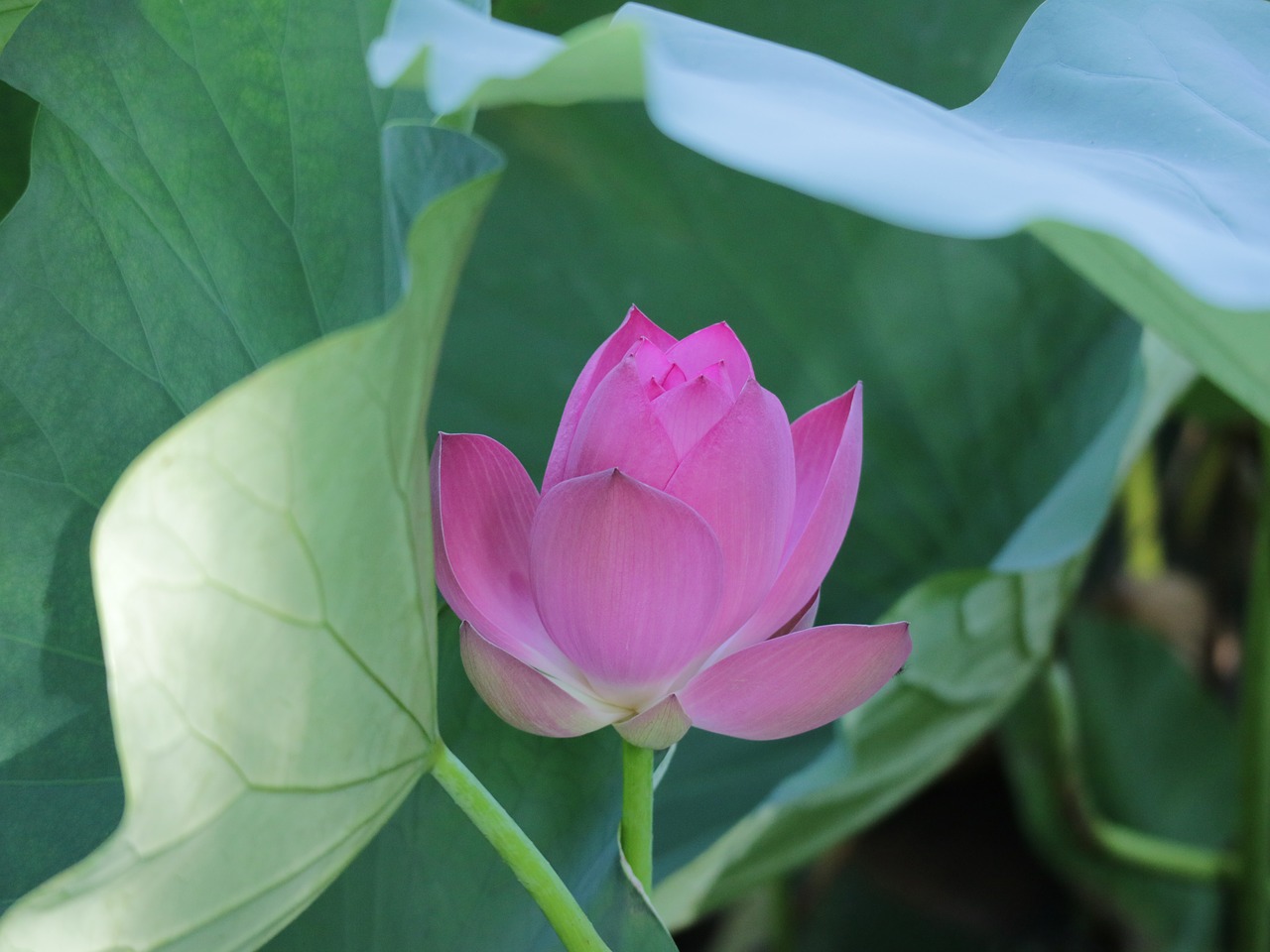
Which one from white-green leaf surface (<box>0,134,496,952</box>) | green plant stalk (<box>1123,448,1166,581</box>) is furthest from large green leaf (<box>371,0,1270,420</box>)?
green plant stalk (<box>1123,448,1166,581</box>)

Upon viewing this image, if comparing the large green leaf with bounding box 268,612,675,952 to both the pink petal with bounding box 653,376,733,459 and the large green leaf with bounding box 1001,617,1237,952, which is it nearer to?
the pink petal with bounding box 653,376,733,459

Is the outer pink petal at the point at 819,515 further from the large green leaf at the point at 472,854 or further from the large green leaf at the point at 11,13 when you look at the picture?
the large green leaf at the point at 11,13

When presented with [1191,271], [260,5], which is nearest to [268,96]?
[260,5]

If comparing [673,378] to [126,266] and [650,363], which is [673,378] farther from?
[126,266]

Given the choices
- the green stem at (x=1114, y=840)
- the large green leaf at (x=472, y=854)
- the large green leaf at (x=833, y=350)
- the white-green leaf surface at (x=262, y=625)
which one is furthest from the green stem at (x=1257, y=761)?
the white-green leaf surface at (x=262, y=625)

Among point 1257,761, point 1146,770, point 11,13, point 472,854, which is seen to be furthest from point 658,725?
point 1146,770

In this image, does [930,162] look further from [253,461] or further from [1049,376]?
[1049,376]
